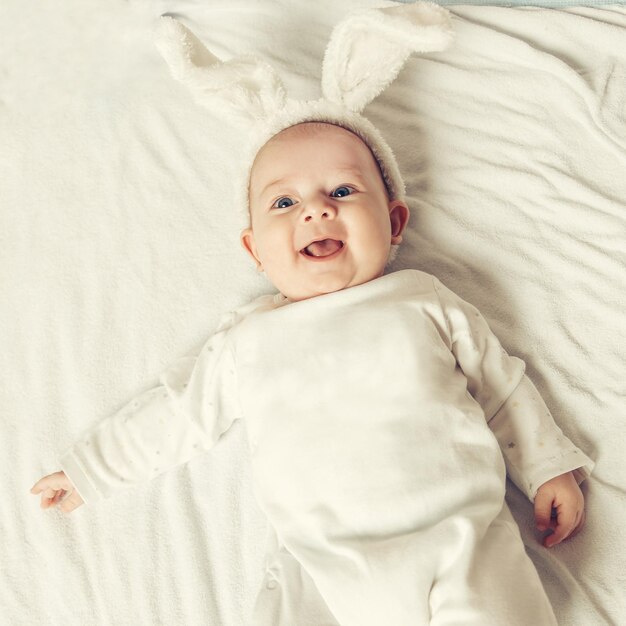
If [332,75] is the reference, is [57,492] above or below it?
below

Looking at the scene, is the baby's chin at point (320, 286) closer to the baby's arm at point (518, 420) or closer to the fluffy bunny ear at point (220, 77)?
the baby's arm at point (518, 420)

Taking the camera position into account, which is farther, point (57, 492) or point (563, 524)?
point (57, 492)

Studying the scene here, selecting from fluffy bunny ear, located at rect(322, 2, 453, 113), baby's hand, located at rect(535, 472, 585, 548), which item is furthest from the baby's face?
baby's hand, located at rect(535, 472, 585, 548)

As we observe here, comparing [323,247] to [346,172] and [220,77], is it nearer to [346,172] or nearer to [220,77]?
[346,172]

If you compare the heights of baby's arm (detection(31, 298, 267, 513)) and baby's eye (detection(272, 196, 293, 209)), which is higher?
baby's eye (detection(272, 196, 293, 209))

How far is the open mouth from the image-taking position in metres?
1.19

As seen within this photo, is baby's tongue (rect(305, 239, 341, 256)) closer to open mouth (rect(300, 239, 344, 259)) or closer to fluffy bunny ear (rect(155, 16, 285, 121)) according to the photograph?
open mouth (rect(300, 239, 344, 259))

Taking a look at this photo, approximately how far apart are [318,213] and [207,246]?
337 millimetres

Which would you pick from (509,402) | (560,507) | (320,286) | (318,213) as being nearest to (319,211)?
(318,213)

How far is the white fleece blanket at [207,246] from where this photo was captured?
1229 millimetres

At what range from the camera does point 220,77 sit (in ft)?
4.19

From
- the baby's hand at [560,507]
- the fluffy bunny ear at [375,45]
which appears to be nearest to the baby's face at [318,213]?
the fluffy bunny ear at [375,45]

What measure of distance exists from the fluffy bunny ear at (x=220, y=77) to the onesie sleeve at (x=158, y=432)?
1.39 ft

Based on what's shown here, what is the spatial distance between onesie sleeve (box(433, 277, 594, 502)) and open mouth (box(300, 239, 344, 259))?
0.65 ft
